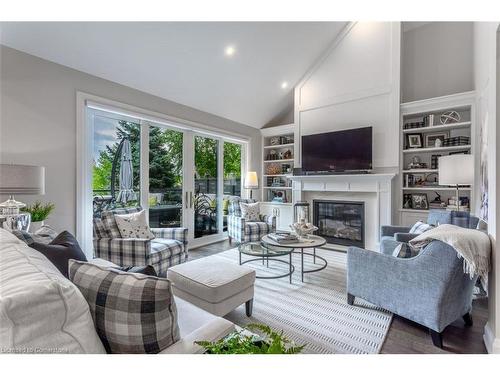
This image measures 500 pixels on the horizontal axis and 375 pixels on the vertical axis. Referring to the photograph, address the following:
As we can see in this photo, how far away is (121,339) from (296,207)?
4.38 m

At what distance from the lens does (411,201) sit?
4.21 metres

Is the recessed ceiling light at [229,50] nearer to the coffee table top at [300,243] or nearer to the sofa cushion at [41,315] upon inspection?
the coffee table top at [300,243]

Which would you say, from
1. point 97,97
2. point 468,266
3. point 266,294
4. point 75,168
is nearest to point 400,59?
point 468,266

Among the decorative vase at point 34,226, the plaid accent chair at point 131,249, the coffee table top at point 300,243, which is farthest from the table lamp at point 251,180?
the decorative vase at point 34,226

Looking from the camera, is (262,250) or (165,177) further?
(165,177)

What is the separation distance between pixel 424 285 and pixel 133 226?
2867 millimetres

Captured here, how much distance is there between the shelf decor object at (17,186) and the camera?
6.73 ft

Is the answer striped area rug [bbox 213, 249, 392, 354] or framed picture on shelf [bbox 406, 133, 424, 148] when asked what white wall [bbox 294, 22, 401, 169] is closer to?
framed picture on shelf [bbox 406, 133, 424, 148]

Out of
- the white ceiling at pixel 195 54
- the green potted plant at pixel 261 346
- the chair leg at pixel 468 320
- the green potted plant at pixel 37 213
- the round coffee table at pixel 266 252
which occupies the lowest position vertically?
the chair leg at pixel 468 320

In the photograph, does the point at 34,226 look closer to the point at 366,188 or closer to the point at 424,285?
the point at 424,285

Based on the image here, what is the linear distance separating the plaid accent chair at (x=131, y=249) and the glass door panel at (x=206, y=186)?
5.60 feet

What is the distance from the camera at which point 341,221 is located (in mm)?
4723

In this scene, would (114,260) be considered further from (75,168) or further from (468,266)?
(468,266)

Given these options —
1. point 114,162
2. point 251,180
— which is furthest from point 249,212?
point 114,162
